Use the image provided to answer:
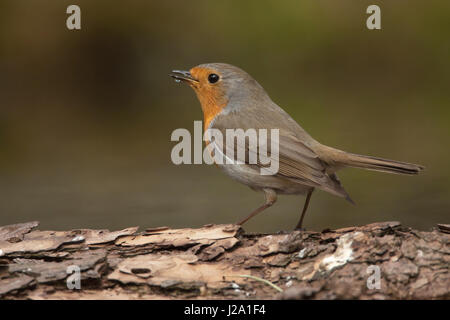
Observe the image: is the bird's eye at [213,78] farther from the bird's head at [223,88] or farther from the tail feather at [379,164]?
the tail feather at [379,164]

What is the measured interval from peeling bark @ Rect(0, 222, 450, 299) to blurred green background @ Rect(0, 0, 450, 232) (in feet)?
6.47

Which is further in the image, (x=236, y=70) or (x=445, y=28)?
(x=445, y=28)

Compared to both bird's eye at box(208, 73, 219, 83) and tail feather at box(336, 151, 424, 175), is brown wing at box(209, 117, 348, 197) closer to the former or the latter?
tail feather at box(336, 151, 424, 175)

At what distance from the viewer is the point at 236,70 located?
4.88m

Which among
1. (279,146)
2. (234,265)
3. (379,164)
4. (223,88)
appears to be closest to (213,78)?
(223,88)

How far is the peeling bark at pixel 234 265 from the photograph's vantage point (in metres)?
3.18

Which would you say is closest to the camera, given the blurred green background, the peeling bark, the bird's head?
the peeling bark

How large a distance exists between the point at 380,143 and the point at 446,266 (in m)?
4.68

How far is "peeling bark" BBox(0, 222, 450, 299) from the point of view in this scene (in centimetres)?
318

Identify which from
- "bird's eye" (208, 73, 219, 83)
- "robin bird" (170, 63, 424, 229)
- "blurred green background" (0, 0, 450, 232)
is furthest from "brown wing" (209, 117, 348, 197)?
"blurred green background" (0, 0, 450, 232)

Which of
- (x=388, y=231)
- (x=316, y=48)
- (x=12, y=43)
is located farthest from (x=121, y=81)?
(x=388, y=231)

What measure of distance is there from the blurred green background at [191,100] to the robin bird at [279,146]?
4.30 ft

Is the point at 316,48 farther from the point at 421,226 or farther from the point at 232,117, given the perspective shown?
the point at 232,117

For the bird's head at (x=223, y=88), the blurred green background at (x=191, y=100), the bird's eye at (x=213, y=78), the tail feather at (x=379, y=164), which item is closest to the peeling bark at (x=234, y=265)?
the tail feather at (x=379, y=164)
